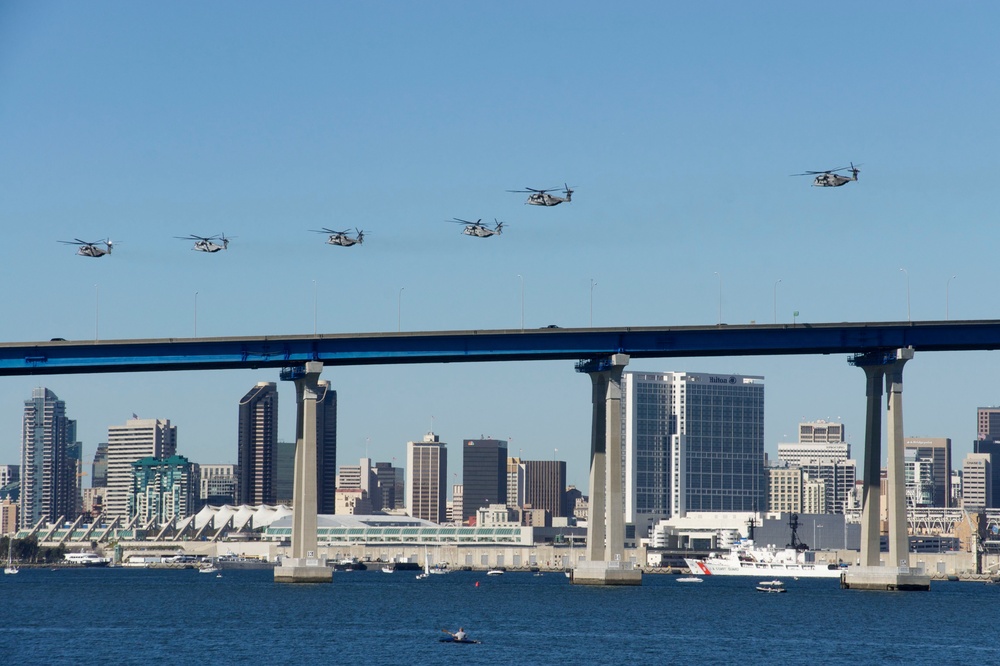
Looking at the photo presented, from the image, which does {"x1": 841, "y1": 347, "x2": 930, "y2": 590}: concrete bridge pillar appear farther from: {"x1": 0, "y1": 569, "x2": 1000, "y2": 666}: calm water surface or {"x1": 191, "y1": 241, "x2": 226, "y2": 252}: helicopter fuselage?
{"x1": 191, "y1": 241, "x2": 226, "y2": 252}: helicopter fuselage

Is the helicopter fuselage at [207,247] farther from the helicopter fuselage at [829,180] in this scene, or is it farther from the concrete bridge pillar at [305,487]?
the helicopter fuselage at [829,180]

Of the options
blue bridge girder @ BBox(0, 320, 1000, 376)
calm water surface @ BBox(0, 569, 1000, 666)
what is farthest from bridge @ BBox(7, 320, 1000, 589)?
calm water surface @ BBox(0, 569, 1000, 666)

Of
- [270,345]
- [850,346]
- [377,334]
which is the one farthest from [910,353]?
[270,345]

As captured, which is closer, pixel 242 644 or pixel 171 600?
pixel 242 644

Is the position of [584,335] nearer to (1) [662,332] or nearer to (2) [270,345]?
(1) [662,332]

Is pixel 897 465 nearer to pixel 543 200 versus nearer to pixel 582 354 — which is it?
pixel 582 354

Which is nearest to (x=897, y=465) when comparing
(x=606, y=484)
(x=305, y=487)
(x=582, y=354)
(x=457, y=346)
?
(x=606, y=484)

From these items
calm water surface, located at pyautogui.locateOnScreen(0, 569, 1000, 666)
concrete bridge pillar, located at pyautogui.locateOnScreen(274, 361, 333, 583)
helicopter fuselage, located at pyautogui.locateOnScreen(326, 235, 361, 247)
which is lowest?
calm water surface, located at pyautogui.locateOnScreen(0, 569, 1000, 666)
